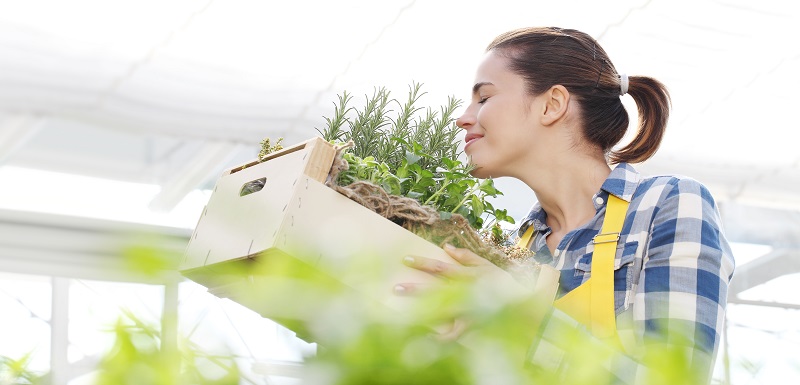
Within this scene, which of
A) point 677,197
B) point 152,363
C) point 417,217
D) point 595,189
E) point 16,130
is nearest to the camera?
point 152,363

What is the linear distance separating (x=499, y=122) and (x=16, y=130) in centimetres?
544

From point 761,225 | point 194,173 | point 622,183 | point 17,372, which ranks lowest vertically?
point 194,173

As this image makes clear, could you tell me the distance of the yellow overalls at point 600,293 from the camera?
1506 mm

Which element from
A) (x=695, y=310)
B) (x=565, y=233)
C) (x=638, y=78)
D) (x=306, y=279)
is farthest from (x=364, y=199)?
(x=638, y=78)

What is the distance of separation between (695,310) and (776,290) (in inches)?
354

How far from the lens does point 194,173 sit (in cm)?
706

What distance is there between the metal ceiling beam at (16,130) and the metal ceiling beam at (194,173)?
1.09 m

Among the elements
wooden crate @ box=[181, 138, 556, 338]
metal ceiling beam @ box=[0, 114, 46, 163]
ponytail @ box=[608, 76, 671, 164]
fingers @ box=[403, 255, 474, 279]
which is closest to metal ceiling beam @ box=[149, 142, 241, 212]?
metal ceiling beam @ box=[0, 114, 46, 163]

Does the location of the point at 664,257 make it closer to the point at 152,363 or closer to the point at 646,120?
the point at 646,120

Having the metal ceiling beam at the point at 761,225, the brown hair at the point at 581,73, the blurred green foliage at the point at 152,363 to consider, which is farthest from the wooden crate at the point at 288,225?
the metal ceiling beam at the point at 761,225

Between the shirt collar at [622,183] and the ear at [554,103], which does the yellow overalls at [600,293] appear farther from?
the ear at [554,103]

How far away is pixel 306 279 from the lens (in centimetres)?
28

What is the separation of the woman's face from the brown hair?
0.15ft

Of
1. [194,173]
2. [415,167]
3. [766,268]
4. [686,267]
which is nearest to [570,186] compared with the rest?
[686,267]
